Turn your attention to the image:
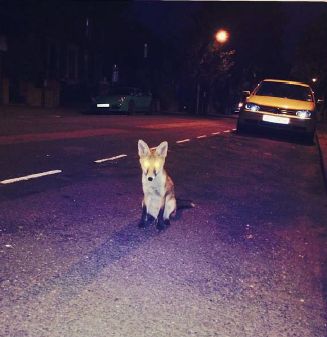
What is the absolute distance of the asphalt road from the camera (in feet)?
9.84

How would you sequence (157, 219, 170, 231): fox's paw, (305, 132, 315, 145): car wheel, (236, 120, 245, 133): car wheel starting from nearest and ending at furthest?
(157, 219, 170, 231): fox's paw
(305, 132, 315, 145): car wheel
(236, 120, 245, 133): car wheel

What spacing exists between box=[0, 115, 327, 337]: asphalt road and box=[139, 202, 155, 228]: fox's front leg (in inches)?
4.4

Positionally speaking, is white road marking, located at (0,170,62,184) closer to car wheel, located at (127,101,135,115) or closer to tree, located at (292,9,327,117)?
car wheel, located at (127,101,135,115)

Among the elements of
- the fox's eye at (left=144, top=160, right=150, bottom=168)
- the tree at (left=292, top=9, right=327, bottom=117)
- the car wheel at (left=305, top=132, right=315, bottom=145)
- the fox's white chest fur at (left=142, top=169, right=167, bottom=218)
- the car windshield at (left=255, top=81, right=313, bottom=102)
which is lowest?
the car wheel at (left=305, top=132, right=315, bottom=145)

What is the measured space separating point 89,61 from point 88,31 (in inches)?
99.6

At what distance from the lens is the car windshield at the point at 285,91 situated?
54.4 feet

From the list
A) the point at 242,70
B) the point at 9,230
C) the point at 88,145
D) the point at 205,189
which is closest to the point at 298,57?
the point at 242,70

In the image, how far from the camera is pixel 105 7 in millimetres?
35625

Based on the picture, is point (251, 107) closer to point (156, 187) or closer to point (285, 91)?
point (285, 91)

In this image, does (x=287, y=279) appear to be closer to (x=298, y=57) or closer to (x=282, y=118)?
(x=282, y=118)

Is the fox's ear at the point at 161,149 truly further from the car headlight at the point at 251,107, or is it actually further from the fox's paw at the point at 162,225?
the car headlight at the point at 251,107

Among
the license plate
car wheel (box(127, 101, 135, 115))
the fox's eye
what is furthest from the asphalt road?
A: car wheel (box(127, 101, 135, 115))

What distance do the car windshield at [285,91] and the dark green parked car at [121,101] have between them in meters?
10.8

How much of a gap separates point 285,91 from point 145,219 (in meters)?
13.0
